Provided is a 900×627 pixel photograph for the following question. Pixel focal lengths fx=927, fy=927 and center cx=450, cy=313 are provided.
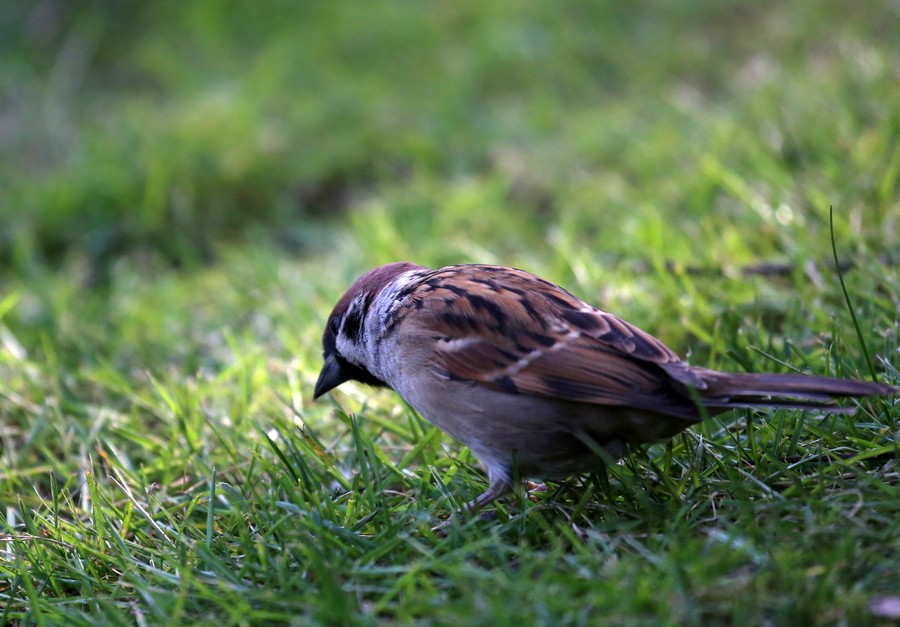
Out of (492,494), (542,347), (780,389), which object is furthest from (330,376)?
(780,389)

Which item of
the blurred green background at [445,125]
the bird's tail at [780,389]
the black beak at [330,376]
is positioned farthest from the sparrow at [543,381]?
the blurred green background at [445,125]

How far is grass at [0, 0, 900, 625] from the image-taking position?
225cm

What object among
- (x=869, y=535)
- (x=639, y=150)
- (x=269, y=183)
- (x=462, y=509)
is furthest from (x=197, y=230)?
(x=869, y=535)

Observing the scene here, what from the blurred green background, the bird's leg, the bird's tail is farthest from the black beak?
the blurred green background

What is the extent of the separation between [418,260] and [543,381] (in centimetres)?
240

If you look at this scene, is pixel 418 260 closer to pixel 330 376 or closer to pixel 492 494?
pixel 330 376

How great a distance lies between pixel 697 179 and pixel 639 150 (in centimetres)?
77

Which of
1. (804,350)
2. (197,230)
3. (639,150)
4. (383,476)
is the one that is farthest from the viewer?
(197,230)

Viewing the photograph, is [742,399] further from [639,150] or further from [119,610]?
[639,150]

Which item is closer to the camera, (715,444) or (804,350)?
(715,444)

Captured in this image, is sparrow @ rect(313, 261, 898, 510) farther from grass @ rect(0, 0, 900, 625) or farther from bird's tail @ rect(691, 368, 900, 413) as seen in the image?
grass @ rect(0, 0, 900, 625)

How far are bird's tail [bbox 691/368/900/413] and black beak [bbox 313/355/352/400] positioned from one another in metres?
1.31

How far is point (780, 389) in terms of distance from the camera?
227 cm

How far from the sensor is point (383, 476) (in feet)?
9.60
